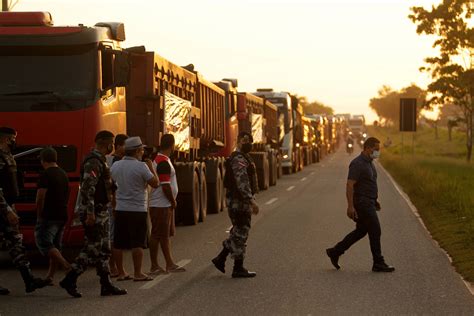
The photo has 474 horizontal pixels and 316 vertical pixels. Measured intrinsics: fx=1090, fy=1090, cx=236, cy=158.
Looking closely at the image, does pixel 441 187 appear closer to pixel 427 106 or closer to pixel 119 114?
pixel 119 114

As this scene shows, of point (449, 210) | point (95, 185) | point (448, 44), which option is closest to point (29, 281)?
point (95, 185)

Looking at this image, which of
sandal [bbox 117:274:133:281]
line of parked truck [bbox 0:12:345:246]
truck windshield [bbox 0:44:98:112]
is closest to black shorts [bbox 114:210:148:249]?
sandal [bbox 117:274:133:281]

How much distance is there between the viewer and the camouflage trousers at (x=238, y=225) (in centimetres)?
1326

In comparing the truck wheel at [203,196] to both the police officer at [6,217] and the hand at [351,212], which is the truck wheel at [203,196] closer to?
the hand at [351,212]

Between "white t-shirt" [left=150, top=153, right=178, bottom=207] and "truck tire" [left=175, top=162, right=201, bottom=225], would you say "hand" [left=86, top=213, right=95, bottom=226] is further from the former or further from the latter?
"truck tire" [left=175, top=162, right=201, bottom=225]

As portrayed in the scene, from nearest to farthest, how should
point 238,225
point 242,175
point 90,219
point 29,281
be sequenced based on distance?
point 90,219 < point 29,281 < point 242,175 < point 238,225

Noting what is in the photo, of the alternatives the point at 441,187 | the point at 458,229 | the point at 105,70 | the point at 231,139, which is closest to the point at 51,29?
the point at 105,70

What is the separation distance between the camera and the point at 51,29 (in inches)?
566

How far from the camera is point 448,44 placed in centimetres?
5456

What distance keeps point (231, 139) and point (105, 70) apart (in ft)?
43.1

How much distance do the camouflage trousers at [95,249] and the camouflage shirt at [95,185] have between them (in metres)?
0.15

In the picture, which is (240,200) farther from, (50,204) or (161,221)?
(50,204)

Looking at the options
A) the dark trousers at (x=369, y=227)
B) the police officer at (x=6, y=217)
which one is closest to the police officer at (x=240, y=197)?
the dark trousers at (x=369, y=227)

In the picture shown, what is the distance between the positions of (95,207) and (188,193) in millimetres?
8857
